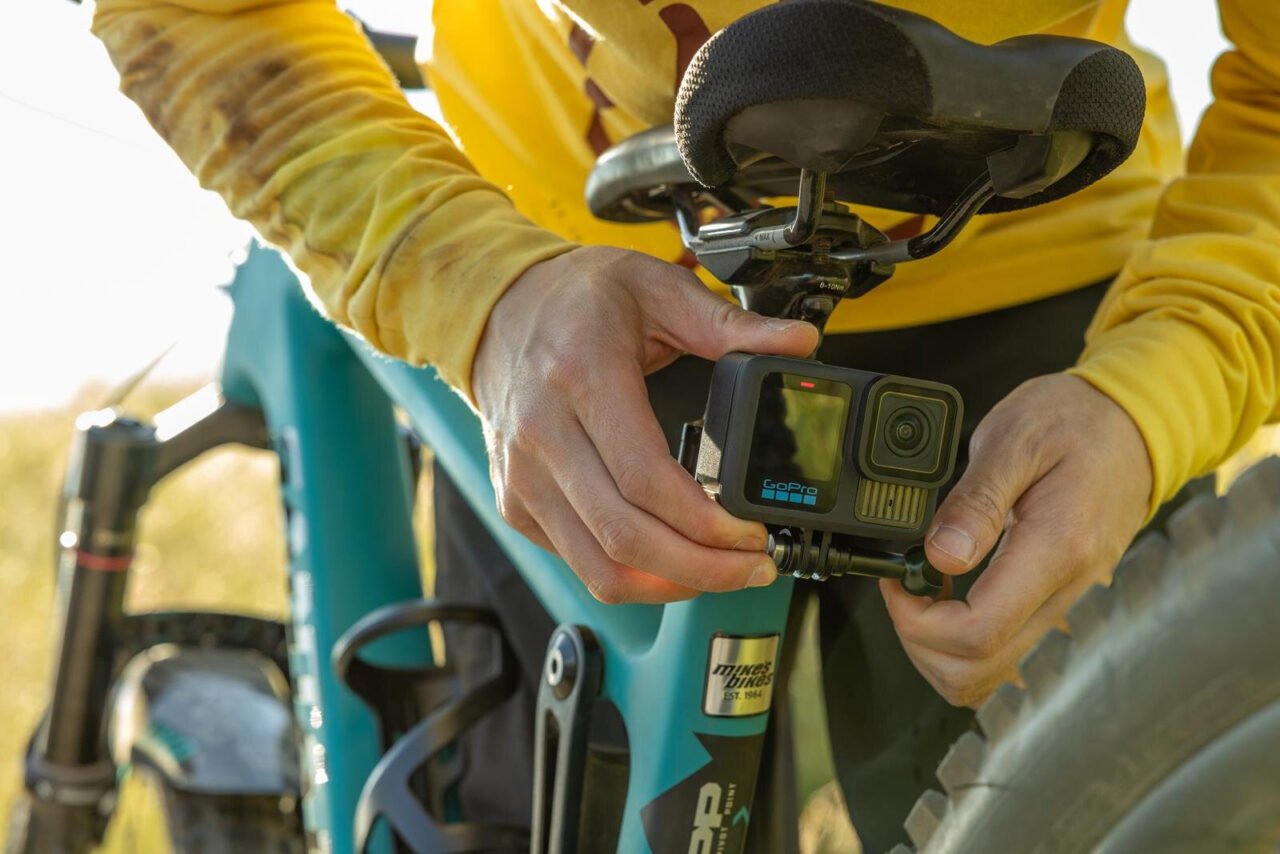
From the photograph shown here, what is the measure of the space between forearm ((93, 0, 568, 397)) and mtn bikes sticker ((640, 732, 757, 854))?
237 mm

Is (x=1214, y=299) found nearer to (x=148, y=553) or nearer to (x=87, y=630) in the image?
(x=87, y=630)

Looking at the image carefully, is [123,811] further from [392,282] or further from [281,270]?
[392,282]

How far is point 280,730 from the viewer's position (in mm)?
1305

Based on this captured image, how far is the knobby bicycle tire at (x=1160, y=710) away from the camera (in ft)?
1.51

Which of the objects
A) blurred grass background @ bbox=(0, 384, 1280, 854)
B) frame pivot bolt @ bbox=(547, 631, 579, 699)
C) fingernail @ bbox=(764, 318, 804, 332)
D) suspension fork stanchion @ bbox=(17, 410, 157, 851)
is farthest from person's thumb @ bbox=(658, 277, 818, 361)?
blurred grass background @ bbox=(0, 384, 1280, 854)

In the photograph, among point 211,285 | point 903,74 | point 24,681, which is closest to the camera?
point 903,74

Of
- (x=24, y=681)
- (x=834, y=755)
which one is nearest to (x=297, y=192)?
(x=834, y=755)

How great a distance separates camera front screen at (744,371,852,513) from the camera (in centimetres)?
55

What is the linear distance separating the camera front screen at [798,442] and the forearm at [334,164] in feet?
0.56

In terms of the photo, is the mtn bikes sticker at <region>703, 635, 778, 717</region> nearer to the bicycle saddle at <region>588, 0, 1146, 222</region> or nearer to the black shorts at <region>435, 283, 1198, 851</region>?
the black shorts at <region>435, 283, 1198, 851</region>

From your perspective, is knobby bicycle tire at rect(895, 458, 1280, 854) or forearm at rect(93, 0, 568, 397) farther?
forearm at rect(93, 0, 568, 397)

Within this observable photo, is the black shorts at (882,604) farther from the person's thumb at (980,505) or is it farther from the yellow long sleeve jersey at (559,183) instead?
the person's thumb at (980,505)

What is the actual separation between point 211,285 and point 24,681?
4.64 feet

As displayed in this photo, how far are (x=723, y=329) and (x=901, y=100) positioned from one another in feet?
0.45
